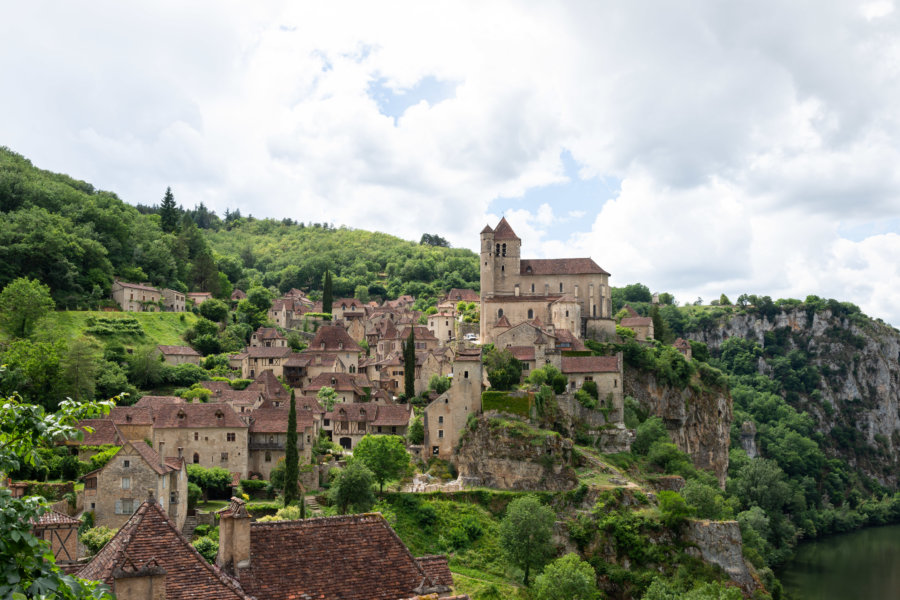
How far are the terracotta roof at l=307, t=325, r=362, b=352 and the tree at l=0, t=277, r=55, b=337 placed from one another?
95.9 ft

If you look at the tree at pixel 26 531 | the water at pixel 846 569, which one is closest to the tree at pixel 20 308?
the tree at pixel 26 531

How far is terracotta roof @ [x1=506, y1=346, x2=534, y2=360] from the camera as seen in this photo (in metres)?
69.4

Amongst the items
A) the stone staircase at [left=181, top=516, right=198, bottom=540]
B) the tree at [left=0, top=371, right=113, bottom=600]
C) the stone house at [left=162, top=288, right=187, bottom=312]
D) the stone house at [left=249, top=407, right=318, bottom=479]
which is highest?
the stone house at [left=162, top=288, right=187, bottom=312]

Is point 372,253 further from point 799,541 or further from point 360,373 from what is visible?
point 799,541

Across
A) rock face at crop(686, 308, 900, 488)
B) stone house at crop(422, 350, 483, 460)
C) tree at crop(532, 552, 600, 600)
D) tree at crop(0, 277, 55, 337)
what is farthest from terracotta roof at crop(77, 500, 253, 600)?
rock face at crop(686, 308, 900, 488)

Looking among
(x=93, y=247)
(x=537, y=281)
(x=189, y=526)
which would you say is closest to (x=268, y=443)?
(x=189, y=526)

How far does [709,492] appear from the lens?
59125mm

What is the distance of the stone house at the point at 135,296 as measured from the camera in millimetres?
90750

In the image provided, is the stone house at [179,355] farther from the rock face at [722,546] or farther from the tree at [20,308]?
the rock face at [722,546]

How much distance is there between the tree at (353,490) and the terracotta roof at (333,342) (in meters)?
36.4

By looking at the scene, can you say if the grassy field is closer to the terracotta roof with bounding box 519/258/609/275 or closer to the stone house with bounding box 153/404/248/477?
the stone house with bounding box 153/404/248/477

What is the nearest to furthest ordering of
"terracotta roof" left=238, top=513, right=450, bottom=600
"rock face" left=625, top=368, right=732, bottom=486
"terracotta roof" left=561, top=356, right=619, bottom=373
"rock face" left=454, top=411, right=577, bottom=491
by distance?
"terracotta roof" left=238, top=513, right=450, bottom=600 < "rock face" left=454, top=411, right=577, bottom=491 < "terracotta roof" left=561, top=356, right=619, bottom=373 < "rock face" left=625, top=368, right=732, bottom=486

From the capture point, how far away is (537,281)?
89.6 metres

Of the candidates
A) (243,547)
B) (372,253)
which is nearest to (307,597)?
(243,547)
